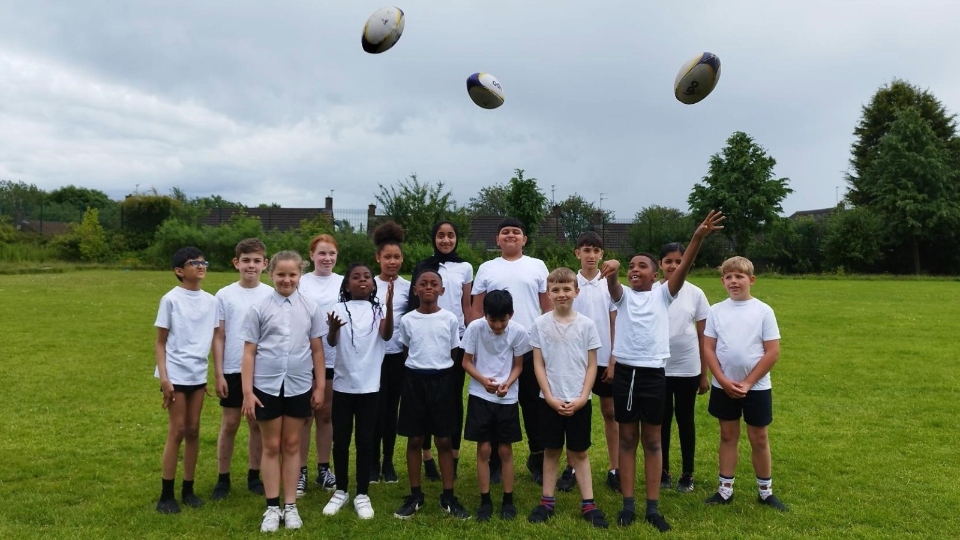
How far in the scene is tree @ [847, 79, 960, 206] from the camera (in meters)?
37.7

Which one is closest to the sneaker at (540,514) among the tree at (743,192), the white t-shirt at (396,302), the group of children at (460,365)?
the group of children at (460,365)

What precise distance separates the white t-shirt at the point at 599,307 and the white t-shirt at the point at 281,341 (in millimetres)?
1834

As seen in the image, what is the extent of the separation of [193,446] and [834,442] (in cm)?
521

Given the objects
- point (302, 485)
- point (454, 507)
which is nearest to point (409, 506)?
point (454, 507)

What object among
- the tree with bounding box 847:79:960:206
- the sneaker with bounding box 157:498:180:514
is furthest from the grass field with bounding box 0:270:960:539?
the tree with bounding box 847:79:960:206

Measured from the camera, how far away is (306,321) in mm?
4137

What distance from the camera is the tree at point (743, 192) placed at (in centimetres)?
3225

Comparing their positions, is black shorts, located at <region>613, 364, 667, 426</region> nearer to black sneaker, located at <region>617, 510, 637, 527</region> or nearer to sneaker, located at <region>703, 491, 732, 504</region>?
black sneaker, located at <region>617, 510, 637, 527</region>

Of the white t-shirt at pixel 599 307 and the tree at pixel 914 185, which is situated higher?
the tree at pixel 914 185

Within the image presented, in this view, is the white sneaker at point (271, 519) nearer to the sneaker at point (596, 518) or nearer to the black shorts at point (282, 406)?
the black shorts at point (282, 406)

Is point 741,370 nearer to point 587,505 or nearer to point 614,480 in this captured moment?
point 614,480

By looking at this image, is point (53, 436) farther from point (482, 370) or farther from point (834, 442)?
point (834, 442)

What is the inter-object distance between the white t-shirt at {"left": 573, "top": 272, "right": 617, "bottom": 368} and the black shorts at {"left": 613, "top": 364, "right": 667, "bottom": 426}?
0.38 meters

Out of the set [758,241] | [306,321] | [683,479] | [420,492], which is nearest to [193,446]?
[306,321]
